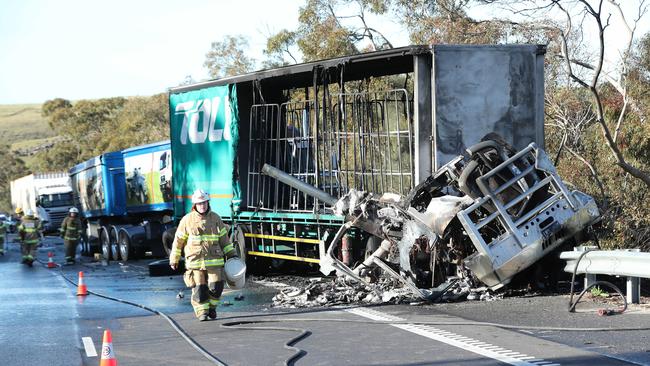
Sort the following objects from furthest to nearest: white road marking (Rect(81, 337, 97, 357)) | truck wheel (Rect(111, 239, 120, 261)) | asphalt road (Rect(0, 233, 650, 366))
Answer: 1. truck wheel (Rect(111, 239, 120, 261))
2. white road marking (Rect(81, 337, 97, 357))
3. asphalt road (Rect(0, 233, 650, 366))

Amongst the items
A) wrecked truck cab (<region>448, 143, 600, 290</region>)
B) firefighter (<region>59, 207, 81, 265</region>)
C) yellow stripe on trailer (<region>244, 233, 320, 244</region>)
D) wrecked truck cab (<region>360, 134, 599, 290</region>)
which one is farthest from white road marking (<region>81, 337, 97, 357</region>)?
firefighter (<region>59, 207, 81, 265</region>)

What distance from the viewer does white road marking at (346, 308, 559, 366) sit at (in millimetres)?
7477

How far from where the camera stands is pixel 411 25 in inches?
1143

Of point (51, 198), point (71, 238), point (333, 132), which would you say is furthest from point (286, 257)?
point (51, 198)

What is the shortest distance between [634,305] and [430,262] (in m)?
2.54

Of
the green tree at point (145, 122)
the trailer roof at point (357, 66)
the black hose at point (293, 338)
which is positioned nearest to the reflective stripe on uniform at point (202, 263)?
the black hose at point (293, 338)

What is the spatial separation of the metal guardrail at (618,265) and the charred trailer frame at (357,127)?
6.78ft

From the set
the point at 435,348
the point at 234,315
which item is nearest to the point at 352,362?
the point at 435,348

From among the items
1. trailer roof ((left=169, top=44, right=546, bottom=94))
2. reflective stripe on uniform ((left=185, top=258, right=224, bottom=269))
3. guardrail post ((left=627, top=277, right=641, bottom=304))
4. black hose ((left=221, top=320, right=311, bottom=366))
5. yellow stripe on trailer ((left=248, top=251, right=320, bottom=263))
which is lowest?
black hose ((left=221, top=320, right=311, bottom=366))

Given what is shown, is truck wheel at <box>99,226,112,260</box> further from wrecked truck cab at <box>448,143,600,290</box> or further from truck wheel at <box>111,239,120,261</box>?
wrecked truck cab at <box>448,143,600,290</box>

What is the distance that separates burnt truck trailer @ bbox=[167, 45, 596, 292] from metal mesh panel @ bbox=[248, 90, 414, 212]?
0.02 meters

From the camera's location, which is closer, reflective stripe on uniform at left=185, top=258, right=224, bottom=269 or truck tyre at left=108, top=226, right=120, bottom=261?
reflective stripe on uniform at left=185, top=258, right=224, bottom=269

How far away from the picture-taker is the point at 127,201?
90.0 feet

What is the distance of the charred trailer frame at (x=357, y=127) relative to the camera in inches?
471
